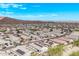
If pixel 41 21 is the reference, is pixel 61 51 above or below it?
below

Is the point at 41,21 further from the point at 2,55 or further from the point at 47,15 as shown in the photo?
the point at 2,55

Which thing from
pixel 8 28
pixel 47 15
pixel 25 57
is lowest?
pixel 25 57

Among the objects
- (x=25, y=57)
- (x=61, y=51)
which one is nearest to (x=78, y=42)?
(x=61, y=51)

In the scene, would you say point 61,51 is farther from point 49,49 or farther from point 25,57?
point 25,57

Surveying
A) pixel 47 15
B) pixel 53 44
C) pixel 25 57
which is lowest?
pixel 25 57

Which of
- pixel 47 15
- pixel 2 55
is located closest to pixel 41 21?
pixel 47 15

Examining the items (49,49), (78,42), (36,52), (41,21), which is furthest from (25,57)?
(78,42)

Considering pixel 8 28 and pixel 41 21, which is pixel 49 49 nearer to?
pixel 41 21

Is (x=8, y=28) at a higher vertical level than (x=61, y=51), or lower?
higher
